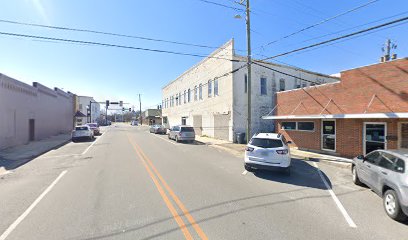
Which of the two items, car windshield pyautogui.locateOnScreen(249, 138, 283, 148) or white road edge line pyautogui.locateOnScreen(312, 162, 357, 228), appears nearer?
white road edge line pyautogui.locateOnScreen(312, 162, 357, 228)

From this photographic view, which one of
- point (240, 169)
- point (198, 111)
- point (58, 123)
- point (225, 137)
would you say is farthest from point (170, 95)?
point (240, 169)

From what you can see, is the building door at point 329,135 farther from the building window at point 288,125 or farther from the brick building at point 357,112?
the building window at point 288,125

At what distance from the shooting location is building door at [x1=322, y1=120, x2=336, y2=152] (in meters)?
14.4

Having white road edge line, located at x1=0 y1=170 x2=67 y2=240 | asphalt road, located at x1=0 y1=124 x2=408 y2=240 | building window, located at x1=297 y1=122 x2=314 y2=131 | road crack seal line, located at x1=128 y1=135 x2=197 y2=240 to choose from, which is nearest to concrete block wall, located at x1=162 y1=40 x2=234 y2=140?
building window, located at x1=297 y1=122 x2=314 y2=131

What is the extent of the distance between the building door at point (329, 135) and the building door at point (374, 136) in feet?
6.17

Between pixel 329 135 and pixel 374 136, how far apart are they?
2.67 metres

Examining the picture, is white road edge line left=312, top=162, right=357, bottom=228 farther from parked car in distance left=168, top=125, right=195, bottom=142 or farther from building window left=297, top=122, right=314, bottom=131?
parked car in distance left=168, top=125, right=195, bottom=142

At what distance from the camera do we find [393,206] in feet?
17.5

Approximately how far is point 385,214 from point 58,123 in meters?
36.4

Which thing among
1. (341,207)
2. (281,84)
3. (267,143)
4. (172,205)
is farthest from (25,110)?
(341,207)

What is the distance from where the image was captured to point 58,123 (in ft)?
108

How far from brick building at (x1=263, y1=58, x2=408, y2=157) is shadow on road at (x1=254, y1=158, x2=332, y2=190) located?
12.8ft

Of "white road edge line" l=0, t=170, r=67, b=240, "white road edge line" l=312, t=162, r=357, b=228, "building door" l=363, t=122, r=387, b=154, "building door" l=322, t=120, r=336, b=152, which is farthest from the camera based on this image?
"building door" l=322, t=120, r=336, b=152

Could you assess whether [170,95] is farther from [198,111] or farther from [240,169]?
[240,169]
